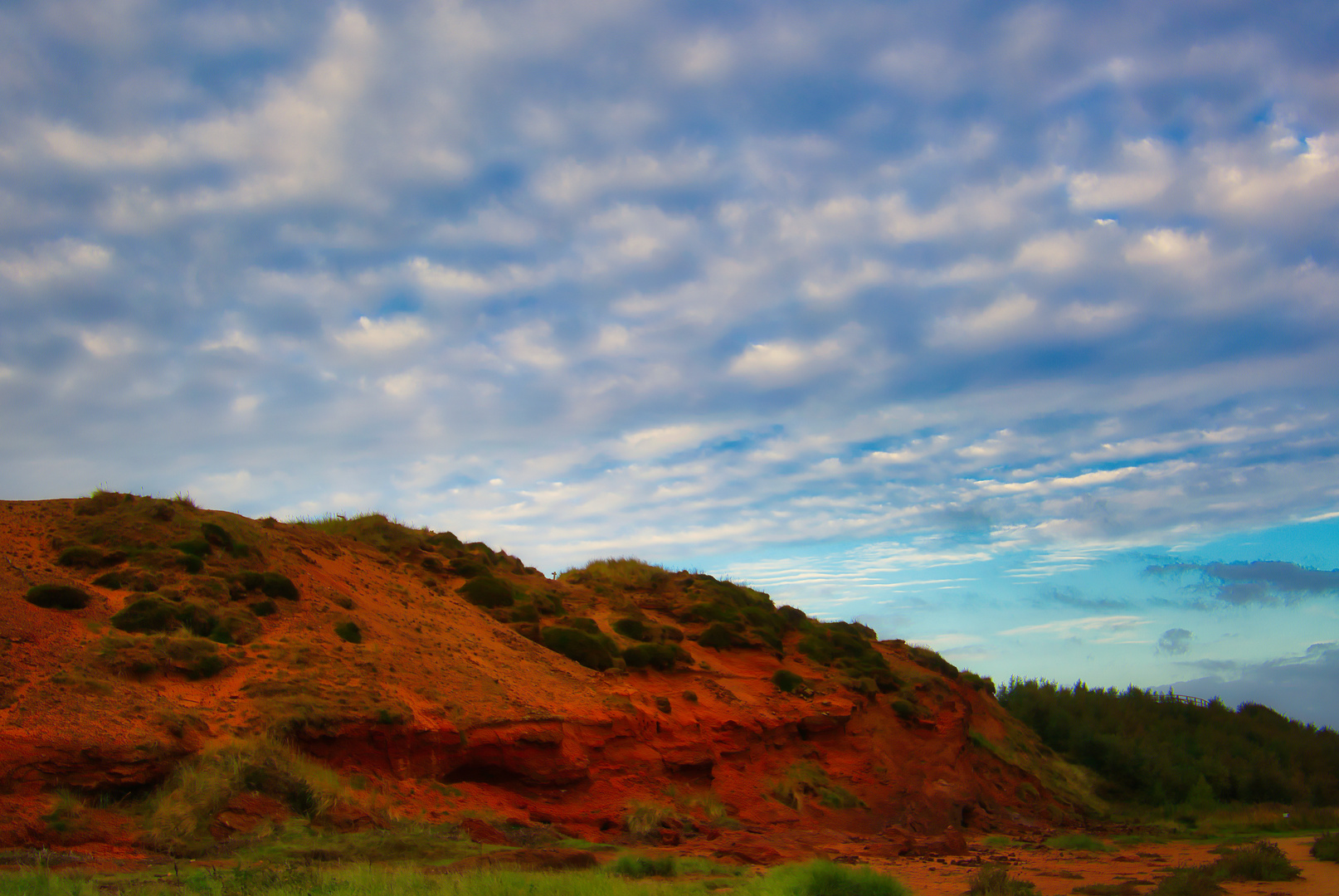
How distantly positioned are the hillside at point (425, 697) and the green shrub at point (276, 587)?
0.10m

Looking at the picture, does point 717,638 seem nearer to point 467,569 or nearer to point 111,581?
point 467,569

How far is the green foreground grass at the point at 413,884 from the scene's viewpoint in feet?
29.3

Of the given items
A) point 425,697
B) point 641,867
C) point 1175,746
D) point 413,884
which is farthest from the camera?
point 1175,746

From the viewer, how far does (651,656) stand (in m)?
30.5

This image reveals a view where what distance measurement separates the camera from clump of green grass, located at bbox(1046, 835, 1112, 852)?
24.5 meters

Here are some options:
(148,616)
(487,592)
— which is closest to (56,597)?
(148,616)

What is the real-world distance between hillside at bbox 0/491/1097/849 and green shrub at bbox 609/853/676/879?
5.36m

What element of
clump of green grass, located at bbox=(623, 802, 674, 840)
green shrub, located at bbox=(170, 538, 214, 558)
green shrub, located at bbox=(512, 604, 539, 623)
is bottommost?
clump of green grass, located at bbox=(623, 802, 674, 840)

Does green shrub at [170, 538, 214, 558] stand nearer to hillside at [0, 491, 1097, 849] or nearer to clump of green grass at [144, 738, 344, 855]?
hillside at [0, 491, 1097, 849]

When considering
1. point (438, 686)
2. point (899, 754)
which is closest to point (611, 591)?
point (899, 754)

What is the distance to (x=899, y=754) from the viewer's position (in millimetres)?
32812

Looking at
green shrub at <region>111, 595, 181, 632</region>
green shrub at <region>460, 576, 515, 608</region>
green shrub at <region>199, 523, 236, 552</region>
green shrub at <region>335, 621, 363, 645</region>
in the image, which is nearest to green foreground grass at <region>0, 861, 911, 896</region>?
green shrub at <region>111, 595, 181, 632</region>

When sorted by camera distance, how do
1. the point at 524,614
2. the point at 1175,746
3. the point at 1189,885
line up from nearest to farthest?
the point at 1189,885, the point at 524,614, the point at 1175,746

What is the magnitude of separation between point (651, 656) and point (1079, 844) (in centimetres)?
1611
